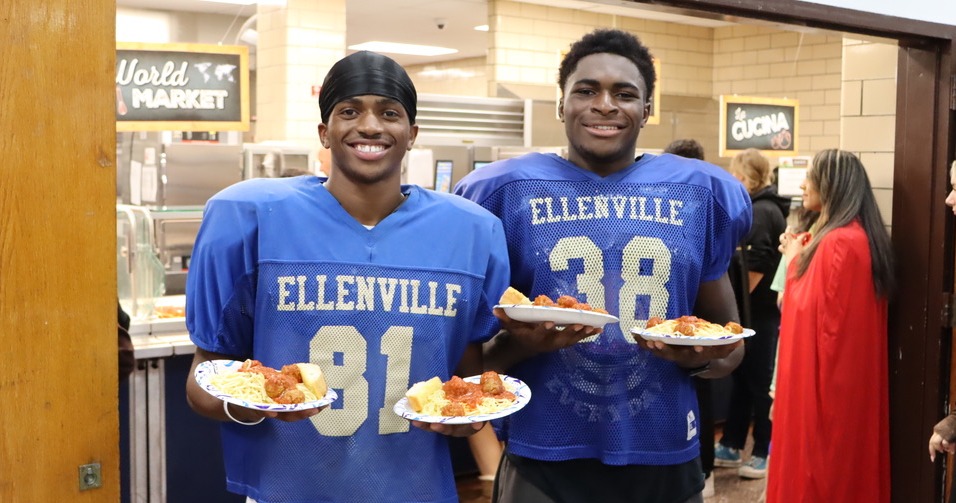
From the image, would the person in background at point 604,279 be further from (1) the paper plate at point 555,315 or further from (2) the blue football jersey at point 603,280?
(1) the paper plate at point 555,315

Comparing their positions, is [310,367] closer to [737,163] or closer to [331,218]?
[331,218]

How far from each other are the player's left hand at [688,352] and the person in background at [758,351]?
3375 mm

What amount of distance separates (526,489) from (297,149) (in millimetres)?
4980

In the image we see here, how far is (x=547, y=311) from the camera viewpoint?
6.75ft

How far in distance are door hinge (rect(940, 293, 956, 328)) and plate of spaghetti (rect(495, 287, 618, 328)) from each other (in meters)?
2.13

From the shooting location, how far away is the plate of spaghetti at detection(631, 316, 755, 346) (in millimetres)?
2191

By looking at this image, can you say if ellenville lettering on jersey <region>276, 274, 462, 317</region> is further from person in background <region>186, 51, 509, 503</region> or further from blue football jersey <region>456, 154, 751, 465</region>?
blue football jersey <region>456, 154, 751, 465</region>

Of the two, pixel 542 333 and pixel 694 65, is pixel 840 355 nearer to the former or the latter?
pixel 542 333

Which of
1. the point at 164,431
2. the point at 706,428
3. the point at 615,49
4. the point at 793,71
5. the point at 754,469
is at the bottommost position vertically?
the point at 754,469

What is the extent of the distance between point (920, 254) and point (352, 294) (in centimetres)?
261

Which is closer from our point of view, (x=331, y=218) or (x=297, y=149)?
(x=331, y=218)

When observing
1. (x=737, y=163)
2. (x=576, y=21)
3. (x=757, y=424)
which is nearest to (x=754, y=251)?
(x=737, y=163)

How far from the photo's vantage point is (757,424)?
573 centimetres

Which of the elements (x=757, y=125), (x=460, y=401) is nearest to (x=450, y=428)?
(x=460, y=401)
